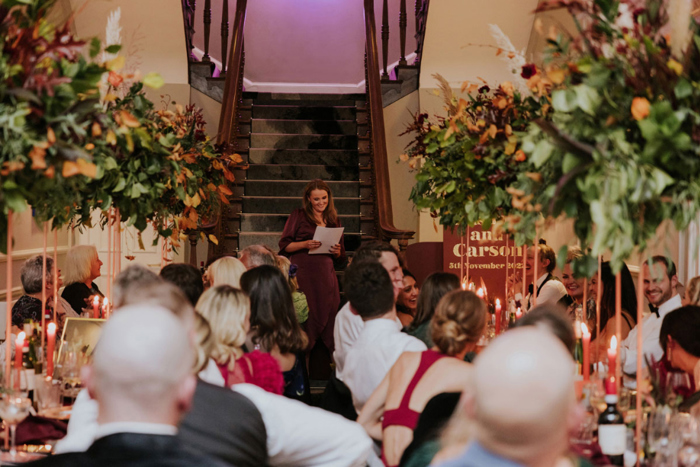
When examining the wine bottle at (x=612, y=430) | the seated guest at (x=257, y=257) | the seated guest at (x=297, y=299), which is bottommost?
the wine bottle at (x=612, y=430)

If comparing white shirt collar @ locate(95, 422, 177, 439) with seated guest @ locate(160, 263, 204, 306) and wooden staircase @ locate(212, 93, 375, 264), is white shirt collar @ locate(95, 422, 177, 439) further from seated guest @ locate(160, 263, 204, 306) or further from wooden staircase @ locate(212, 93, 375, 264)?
wooden staircase @ locate(212, 93, 375, 264)

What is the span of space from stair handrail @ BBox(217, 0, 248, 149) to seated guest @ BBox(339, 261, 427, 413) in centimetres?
385

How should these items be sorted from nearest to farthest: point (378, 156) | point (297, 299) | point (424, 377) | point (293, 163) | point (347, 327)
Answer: point (424, 377), point (347, 327), point (297, 299), point (378, 156), point (293, 163)

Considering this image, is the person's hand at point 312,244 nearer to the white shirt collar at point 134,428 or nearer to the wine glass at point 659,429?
the wine glass at point 659,429

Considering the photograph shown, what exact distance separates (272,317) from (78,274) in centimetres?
225

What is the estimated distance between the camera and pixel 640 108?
1837mm

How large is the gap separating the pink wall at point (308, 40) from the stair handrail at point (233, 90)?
1.45 meters

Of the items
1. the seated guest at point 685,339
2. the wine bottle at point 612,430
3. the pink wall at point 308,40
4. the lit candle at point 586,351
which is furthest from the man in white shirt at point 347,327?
the pink wall at point 308,40

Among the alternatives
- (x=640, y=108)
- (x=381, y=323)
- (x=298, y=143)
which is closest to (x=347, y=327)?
(x=381, y=323)

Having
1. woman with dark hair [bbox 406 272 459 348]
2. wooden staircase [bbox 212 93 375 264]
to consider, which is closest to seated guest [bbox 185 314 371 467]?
woman with dark hair [bbox 406 272 459 348]

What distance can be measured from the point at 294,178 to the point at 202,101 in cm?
154

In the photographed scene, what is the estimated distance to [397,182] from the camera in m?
8.98

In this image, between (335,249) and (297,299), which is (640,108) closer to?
(297,299)

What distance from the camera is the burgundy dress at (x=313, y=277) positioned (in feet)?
19.6
